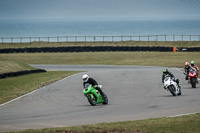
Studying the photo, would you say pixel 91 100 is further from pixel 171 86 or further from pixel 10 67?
pixel 10 67

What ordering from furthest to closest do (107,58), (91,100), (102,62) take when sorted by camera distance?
(107,58) → (102,62) → (91,100)

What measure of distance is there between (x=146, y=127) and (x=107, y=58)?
50237mm

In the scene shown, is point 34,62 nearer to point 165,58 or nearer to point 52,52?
point 52,52

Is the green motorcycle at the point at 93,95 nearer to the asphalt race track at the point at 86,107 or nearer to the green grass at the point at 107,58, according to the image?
the asphalt race track at the point at 86,107

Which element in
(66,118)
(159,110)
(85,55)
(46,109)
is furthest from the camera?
(85,55)

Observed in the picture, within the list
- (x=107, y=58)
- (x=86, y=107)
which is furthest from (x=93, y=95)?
(x=107, y=58)

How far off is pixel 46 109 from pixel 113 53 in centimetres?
4981

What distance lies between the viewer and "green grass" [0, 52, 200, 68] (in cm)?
5647

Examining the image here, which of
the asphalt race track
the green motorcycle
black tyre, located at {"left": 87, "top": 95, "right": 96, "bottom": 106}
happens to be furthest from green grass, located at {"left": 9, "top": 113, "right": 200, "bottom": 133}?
the green motorcycle

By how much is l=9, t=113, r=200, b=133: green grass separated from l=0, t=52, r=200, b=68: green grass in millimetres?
41424

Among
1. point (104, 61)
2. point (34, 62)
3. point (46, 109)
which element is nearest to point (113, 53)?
point (104, 61)

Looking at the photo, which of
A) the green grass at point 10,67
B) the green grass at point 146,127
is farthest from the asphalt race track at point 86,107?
the green grass at point 10,67

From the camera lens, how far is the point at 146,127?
1166cm

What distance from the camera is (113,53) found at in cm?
6581
